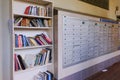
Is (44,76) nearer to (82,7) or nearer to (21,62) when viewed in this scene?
(21,62)

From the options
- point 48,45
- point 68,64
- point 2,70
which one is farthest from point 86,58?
point 2,70

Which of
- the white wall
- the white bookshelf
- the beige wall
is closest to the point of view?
the white wall

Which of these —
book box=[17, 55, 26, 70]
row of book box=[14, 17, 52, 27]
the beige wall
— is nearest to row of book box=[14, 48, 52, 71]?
book box=[17, 55, 26, 70]

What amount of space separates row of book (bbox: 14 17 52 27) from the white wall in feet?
0.62

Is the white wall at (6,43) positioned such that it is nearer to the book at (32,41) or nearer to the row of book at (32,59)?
the row of book at (32,59)

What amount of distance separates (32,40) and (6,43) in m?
0.49

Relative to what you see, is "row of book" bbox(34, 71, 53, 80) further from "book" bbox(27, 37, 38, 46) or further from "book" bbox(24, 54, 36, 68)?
"book" bbox(27, 37, 38, 46)

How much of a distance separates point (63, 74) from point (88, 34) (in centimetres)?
149

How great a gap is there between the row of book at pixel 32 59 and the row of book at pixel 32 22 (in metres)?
0.54

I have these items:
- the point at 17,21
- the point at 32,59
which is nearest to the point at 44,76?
the point at 32,59

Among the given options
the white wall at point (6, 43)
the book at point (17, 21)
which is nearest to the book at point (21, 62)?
the white wall at point (6, 43)

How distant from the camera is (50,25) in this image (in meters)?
3.05

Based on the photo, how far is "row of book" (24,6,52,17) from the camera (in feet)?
9.05

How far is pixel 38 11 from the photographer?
285 centimetres
